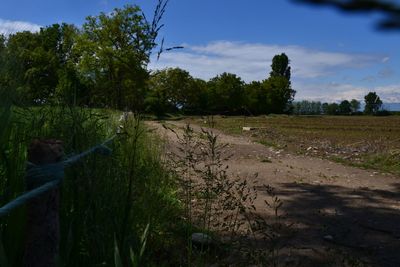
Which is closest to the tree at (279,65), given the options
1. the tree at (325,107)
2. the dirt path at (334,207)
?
the tree at (325,107)

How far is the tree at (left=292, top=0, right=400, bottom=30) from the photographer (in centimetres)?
49

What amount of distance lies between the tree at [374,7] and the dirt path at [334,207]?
3.60m

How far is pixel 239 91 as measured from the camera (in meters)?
63.5

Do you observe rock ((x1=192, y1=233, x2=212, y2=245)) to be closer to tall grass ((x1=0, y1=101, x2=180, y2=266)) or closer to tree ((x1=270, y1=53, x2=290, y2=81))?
tall grass ((x1=0, y1=101, x2=180, y2=266))

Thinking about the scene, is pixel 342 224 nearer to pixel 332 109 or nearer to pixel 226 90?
pixel 226 90

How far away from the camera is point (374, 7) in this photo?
0.49m

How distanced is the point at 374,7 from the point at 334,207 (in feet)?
18.2

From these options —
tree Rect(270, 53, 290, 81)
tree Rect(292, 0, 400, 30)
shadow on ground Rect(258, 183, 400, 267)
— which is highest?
tree Rect(270, 53, 290, 81)

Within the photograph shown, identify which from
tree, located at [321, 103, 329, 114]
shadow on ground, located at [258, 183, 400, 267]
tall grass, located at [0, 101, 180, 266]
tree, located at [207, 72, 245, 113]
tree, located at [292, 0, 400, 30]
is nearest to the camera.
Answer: tree, located at [292, 0, 400, 30]

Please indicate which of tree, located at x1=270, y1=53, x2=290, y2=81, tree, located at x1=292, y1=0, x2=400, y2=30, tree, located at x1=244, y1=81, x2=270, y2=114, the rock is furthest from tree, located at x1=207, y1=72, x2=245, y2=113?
tree, located at x1=292, y1=0, x2=400, y2=30

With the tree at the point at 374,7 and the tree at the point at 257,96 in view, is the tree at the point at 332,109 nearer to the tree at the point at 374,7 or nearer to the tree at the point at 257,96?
the tree at the point at 257,96

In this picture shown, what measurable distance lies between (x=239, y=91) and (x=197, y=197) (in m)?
58.3

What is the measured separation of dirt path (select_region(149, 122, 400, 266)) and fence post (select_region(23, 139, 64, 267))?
250 cm

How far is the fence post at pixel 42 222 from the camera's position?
182 centimetres
